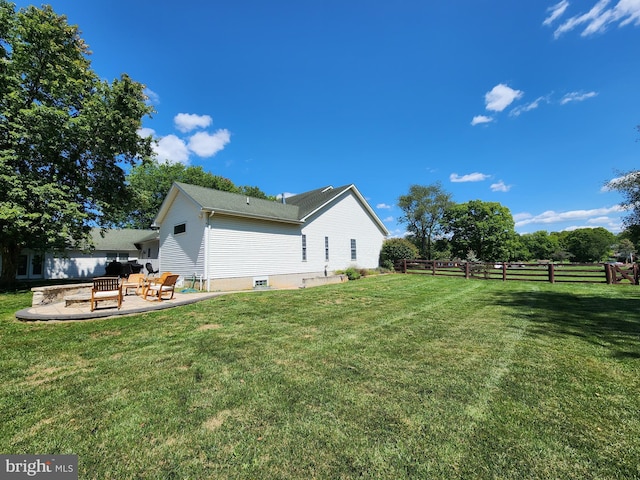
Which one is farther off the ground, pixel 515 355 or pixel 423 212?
pixel 423 212

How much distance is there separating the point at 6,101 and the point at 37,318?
13.9m

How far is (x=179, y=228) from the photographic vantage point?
49.0ft

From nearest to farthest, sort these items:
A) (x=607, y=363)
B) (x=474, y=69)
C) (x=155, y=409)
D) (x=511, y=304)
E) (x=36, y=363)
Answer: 1. (x=155, y=409)
2. (x=607, y=363)
3. (x=36, y=363)
4. (x=511, y=304)
5. (x=474, y=69)

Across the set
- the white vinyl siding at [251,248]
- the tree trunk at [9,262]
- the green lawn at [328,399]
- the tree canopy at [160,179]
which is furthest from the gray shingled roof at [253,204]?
the tree canopy at [160,179]

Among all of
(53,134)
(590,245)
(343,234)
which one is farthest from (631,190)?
(590,245)

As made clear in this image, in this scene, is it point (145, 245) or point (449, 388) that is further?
point (145, 245)

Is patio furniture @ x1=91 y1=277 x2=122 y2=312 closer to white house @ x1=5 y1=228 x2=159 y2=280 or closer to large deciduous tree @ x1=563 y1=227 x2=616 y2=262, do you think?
white house @ x1=5 y1=228 x2=159 y2=280

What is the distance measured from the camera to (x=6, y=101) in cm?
1323

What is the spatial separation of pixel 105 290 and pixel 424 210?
41.4 m

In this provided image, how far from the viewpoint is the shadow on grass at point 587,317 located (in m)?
4.95

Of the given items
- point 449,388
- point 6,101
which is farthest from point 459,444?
point 6,101

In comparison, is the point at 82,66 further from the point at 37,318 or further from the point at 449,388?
the point at 449,388

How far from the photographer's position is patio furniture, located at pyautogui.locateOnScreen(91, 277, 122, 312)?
23.8 ft

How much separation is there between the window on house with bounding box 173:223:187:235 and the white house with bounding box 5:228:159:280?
6676 mm
